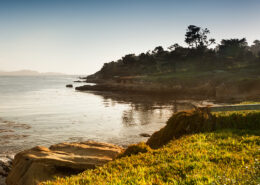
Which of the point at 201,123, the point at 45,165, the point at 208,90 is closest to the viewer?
the point at 45,165

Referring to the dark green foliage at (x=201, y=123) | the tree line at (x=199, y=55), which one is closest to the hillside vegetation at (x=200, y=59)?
the tree line at (x=199, y=55)

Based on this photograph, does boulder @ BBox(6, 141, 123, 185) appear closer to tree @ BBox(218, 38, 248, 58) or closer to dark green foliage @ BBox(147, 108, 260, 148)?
dark green foliage @ BBox(147, 108, 260, 148)

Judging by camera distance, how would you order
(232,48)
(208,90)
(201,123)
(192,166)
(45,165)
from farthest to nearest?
(232,48)
(208,90)
(201,123)
(45,165)
(192,166)

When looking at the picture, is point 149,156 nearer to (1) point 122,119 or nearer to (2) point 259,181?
(2) point 259,181

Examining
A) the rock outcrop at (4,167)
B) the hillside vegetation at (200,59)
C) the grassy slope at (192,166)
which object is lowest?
the rock outcrop at (4,167)

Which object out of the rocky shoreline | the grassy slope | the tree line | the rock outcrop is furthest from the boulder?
the tree line

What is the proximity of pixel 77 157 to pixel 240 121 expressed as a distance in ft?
24.5

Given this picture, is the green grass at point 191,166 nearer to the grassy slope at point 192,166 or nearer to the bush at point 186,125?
the grassy slope at point 192,166

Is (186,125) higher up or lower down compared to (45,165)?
higher up

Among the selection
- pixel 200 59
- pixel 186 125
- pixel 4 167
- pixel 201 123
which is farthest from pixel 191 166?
pixel 200 59

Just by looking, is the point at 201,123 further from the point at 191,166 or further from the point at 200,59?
the point at 200,59

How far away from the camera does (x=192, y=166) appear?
17.3 ft

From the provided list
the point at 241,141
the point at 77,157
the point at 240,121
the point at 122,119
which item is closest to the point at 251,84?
the point at 122,119

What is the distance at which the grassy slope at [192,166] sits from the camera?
14.8 ft
